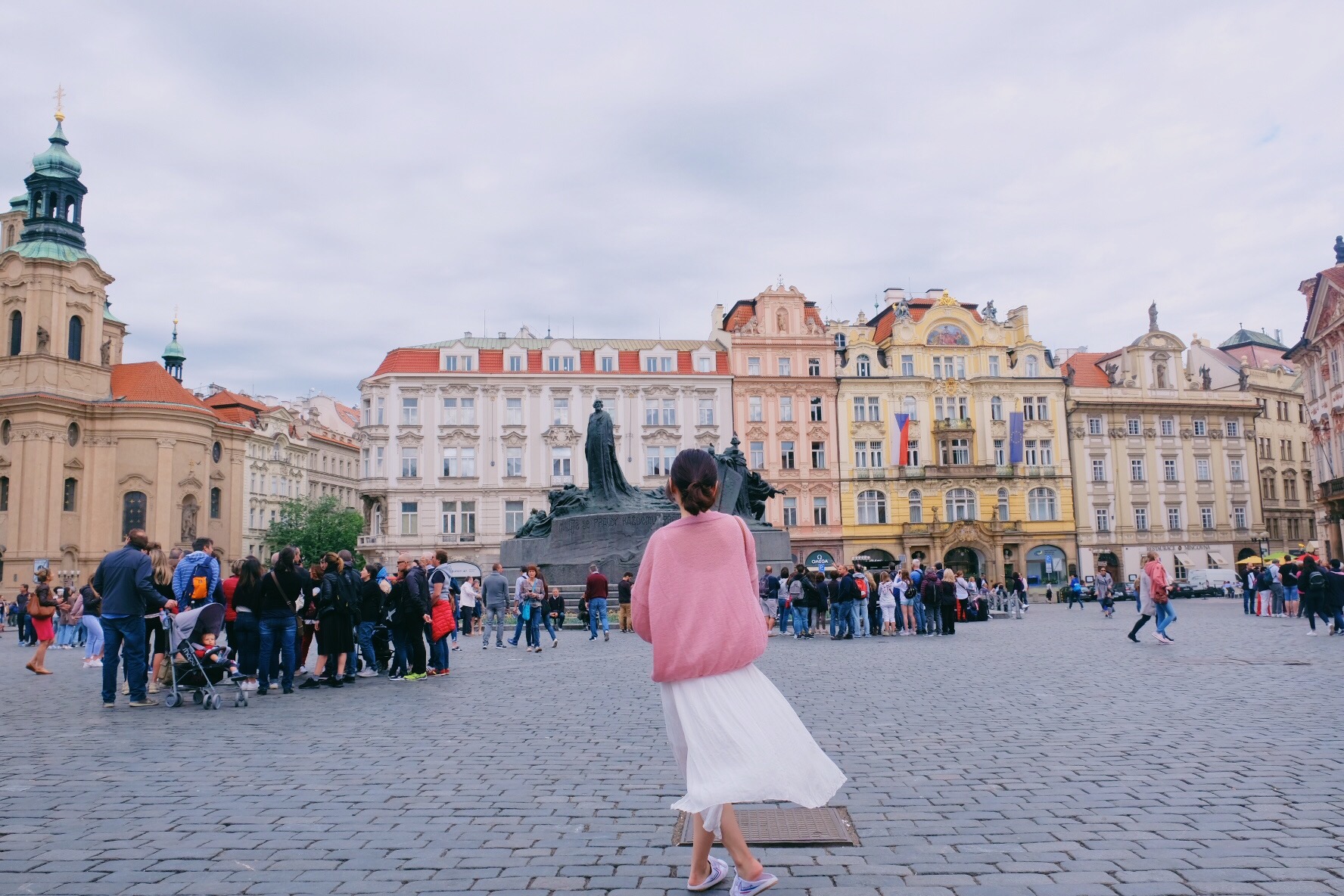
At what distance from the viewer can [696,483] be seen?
439 cm

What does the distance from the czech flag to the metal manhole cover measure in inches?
2167

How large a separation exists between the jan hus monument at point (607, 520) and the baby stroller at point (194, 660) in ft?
39.5

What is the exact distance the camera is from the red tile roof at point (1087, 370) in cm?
6512

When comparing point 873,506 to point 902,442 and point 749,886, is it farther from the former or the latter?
point 749,886

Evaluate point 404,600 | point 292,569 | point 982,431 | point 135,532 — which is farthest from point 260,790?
point 982,431

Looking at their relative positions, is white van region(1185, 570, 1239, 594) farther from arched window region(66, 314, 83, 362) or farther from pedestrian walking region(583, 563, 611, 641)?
arched window region(66, 314, 83, 362)

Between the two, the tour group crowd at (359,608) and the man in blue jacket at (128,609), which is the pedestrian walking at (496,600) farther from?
the man in blue jacket at (128,609)

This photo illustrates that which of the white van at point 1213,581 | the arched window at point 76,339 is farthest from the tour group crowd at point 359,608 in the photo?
the arched window at point 76,339

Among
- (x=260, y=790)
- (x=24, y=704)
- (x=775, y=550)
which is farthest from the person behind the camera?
(x=775, y=550)

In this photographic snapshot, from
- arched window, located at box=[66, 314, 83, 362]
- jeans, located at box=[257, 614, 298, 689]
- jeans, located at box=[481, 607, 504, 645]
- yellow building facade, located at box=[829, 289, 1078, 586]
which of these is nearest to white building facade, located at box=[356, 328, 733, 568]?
yellow building facade, located at box=[829, 289, 1078, 586]

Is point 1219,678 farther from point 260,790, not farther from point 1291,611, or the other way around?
point 1291,611

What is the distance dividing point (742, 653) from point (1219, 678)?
927 cm

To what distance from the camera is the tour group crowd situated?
34.6ft

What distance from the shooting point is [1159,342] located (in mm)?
64188
